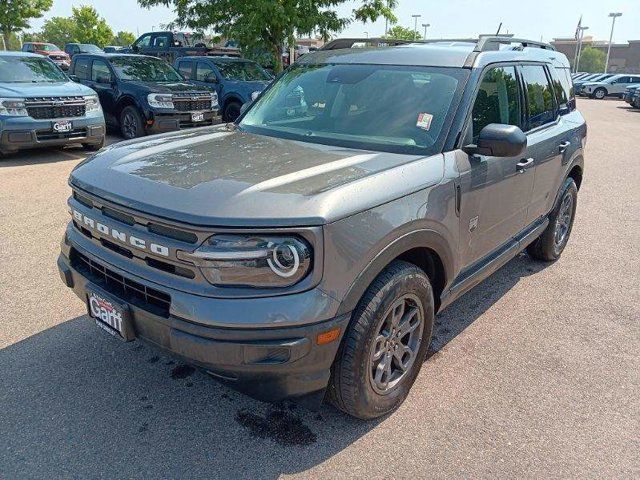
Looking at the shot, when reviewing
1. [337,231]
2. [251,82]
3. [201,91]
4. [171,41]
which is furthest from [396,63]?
[171,41]

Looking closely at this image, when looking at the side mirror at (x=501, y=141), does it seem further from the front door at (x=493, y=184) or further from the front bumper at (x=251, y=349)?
the front bumper at (x=251, y=349)

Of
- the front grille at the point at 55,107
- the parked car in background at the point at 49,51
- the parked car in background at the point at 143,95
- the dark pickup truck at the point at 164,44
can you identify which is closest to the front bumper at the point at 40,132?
the front grille at the point at 55,107

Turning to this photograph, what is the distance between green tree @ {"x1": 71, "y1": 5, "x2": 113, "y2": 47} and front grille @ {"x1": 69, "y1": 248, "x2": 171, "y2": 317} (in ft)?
183

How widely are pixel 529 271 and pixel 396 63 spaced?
2504 mm

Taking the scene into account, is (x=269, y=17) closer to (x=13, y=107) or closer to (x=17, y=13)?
(x=13, y=107)

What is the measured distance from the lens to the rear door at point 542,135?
388 cm

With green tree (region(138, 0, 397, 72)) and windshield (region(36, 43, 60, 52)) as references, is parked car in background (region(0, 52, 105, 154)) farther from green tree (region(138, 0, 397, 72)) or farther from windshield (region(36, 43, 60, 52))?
windshield (region(36, 43, 60, 52))

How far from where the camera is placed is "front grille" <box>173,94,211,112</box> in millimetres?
10297

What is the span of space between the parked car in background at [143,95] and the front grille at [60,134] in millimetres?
1579

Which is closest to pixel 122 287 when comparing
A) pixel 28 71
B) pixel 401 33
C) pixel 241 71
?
pixel 28 71

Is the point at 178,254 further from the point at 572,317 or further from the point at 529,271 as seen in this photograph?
the point at 529,271

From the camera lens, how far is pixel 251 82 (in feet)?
41.7

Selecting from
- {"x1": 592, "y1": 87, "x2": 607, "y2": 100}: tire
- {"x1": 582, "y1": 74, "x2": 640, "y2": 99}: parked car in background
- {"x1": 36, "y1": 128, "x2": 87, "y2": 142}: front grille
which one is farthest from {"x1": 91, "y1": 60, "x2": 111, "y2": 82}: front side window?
{"x1": 592, "y1": 87, "x2": 607, "y2": 100}: tire

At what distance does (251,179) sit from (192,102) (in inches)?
346
